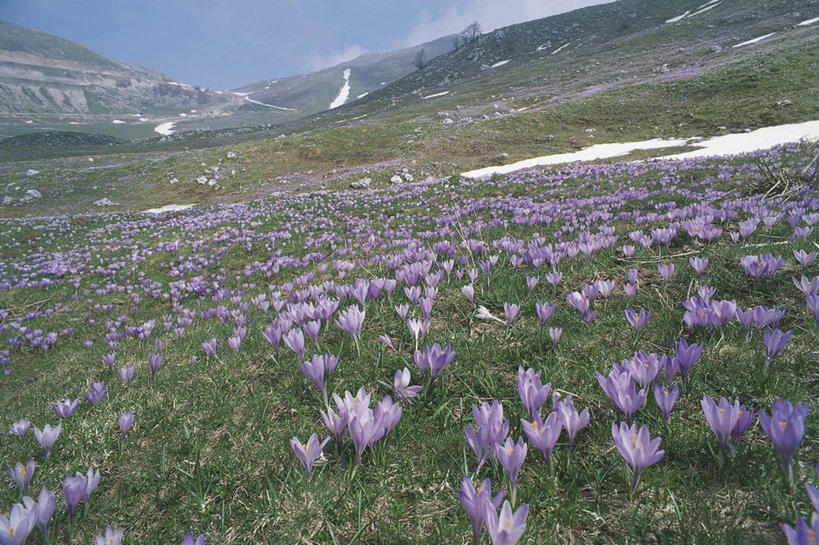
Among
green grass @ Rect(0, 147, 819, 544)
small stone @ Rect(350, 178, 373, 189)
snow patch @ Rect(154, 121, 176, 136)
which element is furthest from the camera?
snow patch @ Rect(154, 121, 176, 136)

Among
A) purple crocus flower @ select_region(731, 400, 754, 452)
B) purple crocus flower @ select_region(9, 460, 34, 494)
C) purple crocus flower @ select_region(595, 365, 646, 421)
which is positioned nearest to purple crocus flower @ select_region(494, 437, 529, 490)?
purple crocus flower @ select_region(595, 365, 646, 421)

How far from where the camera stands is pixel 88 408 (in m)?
3.00

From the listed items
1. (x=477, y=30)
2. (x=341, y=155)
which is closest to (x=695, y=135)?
(x=341, y=155)

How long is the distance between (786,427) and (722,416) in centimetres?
18

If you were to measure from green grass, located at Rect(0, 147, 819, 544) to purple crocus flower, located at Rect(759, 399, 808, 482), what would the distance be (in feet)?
0.58

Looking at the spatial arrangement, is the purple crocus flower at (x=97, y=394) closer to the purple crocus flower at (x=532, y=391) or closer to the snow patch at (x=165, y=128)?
the purple crocus flower at (x=532, y=391)

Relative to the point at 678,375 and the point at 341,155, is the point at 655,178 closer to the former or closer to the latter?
the point at 678,375

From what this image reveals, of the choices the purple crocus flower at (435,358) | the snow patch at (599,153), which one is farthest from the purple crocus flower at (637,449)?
the snow patch at (599,153)

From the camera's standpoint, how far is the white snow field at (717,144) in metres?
15.0

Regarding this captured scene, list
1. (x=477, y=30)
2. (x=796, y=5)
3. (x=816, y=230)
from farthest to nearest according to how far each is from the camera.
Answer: (x=477, y=30)
(x=796, y=5)
(x=816, y=230)

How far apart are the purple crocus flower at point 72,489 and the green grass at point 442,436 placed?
21 centimetres

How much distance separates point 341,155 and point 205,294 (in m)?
27.4

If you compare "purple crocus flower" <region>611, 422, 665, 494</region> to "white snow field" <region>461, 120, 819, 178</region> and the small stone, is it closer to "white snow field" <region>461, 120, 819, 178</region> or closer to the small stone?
"white snow field" <region>461, 120, 819, 178</region>

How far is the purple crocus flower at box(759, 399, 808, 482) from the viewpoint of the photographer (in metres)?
1.24
